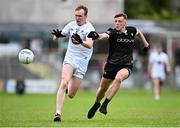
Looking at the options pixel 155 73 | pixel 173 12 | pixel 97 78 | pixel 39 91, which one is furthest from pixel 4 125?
pixel 173 12

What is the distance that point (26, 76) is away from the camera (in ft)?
127

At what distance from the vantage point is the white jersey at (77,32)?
18.1m

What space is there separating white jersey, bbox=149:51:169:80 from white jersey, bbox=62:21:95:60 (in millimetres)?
14993

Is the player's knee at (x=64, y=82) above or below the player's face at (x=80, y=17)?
below

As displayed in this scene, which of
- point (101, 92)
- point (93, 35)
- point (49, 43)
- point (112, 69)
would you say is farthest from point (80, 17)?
point (49, 43)

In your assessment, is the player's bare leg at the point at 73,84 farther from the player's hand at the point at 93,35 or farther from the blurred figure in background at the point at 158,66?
the blurred figure in background at the point at 158,66

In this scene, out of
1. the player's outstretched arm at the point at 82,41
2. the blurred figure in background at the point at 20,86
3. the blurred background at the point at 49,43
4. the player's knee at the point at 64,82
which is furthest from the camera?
the blurred background at the point at 49,43

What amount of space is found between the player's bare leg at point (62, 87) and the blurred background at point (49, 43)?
Result: 1831cm

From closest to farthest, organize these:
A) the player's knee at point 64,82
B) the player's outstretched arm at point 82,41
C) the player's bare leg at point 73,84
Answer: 1. the player's outstretched arm at point 82,41
2. the player's knee at point 64,82
3. the player's bare leg at point 73,84

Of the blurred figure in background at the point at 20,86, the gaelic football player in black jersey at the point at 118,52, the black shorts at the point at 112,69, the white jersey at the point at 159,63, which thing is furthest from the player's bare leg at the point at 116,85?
the blurred figure in background at the point at 20,86

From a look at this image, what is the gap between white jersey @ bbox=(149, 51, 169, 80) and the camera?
3328 centimetres

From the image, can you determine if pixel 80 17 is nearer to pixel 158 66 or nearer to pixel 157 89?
pixel 157 89

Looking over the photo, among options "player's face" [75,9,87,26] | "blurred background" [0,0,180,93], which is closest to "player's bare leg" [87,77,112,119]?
"player's face" [75,9,87,26]

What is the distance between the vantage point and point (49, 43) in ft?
156
